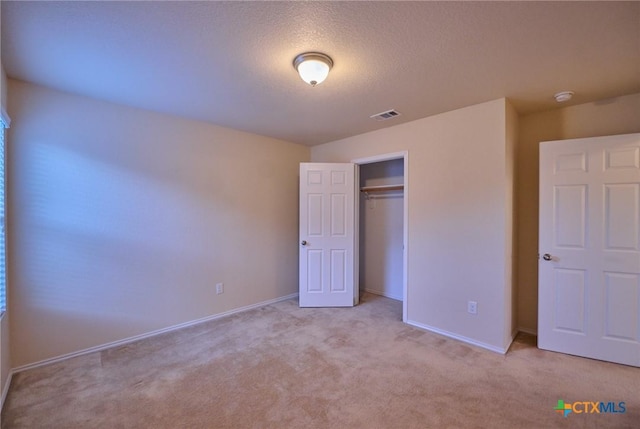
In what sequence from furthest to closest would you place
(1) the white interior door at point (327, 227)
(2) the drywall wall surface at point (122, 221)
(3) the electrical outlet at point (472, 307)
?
(1) the white interior door at point (327, 227) < (3) the electrical outlet at point (472, 307) < (2) the drywall wall surface at point (122, 221)

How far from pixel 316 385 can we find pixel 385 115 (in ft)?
8.84

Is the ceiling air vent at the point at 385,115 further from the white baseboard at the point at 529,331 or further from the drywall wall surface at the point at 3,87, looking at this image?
the drywall wall surface at the point at 3,87

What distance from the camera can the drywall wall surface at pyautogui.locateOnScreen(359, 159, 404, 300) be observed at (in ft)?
13.8

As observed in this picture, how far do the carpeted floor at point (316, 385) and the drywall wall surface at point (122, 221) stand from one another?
0.38m

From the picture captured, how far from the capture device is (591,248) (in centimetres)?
246

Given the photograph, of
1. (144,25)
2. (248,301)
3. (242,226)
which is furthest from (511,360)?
(144,25)

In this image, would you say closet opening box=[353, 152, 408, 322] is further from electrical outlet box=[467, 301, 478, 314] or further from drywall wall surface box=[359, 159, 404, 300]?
electrical outlet box=[467, 301, 478, 314]

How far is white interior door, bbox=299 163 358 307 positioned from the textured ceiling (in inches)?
47.7

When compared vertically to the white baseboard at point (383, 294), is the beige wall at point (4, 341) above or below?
above

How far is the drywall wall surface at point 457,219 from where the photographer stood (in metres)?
2.61

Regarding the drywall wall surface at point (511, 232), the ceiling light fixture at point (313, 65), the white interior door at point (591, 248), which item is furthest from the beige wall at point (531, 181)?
the ceiling light fixture at point (313, 65)

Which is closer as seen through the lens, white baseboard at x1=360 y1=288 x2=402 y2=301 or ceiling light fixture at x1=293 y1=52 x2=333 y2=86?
ceiling light fixture at x1=293 y1=52 x2=333 y2=86

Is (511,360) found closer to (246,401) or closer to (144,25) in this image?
(246,401)

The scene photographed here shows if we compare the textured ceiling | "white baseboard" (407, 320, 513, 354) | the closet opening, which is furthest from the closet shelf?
"white baseboard" (407, 320, 513, 354)
